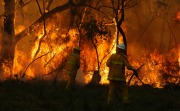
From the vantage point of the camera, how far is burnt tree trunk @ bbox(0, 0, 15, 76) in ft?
74.6

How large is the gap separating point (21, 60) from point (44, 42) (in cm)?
642

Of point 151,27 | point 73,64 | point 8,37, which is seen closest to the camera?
point 73,64

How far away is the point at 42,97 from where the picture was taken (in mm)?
12461

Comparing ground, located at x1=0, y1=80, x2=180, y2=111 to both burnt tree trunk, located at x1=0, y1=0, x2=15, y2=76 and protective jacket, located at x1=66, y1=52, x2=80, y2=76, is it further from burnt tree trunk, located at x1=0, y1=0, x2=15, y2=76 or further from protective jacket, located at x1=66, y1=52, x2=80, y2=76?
burnt tree trunk, located at x1=0, y1=0, x2=15, y2=76

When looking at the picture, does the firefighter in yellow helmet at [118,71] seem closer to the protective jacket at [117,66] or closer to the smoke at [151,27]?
the protective jacket at [117,66]

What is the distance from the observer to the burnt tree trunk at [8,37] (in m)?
22.7

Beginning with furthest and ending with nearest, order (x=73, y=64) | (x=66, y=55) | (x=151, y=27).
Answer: (x=151, y=27), (x=66, y=55), (x=73, y=64)

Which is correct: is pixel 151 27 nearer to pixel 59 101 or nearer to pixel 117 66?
pixel 117 66

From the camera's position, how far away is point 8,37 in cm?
2292

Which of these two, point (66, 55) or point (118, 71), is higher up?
point (66, 55)

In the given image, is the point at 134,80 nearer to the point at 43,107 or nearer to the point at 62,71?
the point at 62,71

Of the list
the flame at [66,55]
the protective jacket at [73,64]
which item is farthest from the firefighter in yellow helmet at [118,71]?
the flame at [66,55]

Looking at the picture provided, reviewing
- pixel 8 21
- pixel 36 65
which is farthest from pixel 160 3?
pixel 8 21

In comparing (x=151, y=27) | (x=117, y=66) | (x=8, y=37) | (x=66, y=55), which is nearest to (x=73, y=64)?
(x=117, y=66)
